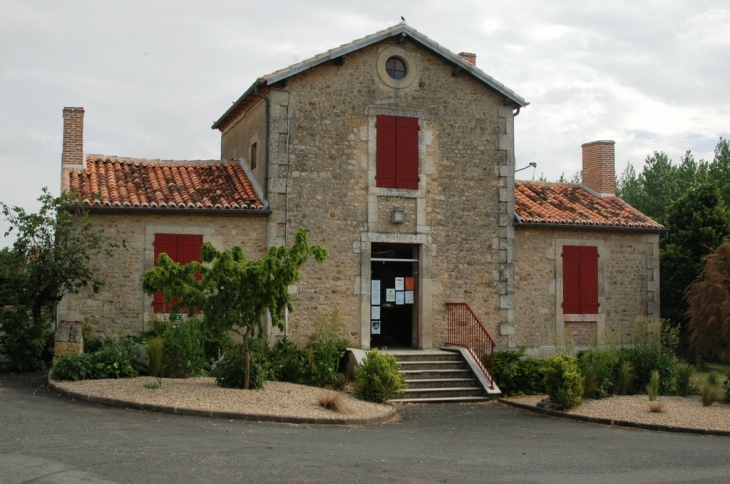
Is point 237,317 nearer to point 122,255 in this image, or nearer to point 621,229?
point 122,255

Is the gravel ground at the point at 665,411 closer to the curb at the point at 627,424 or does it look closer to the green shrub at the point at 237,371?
the curb at the point at 627,424

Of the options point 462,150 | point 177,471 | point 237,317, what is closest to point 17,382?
point 237,317

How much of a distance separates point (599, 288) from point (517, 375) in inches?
146

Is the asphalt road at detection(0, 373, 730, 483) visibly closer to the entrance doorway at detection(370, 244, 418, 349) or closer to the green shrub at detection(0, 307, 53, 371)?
the green shrub at detection(0, 307, 53, 371)

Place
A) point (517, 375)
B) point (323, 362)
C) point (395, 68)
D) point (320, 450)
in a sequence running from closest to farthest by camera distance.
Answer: point (320, 450) < point (323, 362) < point (517, 375) < point (395, 68)

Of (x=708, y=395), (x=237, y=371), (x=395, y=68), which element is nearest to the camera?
(x=237, y=371)

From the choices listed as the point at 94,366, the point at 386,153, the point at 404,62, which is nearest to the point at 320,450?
the point at 94,366

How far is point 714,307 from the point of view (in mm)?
15039

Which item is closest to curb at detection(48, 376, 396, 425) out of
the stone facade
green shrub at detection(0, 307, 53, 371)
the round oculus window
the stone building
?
green shrub at detection(0, 307, 53, 371)

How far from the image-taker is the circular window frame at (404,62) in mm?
16438

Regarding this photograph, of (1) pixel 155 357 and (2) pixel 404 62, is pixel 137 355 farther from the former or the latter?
(2) pixel 404 62

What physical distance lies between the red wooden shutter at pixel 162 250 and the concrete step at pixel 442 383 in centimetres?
479

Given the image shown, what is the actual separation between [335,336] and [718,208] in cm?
1184

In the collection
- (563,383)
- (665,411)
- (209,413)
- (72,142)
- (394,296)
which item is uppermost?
(72,142)
